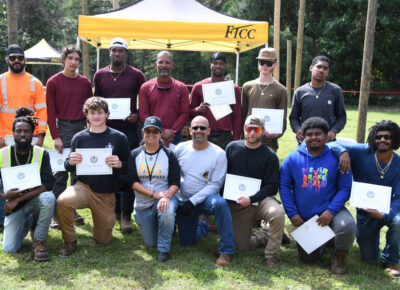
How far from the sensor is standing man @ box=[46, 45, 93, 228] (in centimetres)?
534

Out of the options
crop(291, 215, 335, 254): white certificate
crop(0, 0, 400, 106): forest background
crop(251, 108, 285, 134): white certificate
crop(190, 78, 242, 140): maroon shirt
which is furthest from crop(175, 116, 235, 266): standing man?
crop(0, 0, 400, 106): forest background

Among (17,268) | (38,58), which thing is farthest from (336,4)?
(17,268)

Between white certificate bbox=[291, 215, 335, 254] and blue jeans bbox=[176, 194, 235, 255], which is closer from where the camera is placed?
white certificate bbox=[291, 215, 335, 254]

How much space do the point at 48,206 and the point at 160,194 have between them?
1.28 m

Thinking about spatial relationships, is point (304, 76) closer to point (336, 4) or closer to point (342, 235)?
point (336, 4)

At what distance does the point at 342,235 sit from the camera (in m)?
4.21

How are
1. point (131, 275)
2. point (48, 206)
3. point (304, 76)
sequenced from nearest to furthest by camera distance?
point (131, 275) < point (48, 206) < point (304, 76)

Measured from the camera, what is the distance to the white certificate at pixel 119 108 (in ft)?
18.0

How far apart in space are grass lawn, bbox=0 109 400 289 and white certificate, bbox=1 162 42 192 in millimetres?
826

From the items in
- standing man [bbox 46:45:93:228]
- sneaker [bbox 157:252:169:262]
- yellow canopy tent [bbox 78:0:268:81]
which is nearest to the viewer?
sneaker [bbox 157:252:169:262]

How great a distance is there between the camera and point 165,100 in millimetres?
5434

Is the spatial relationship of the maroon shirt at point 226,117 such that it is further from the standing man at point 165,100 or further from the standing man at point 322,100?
the standing man at point 322,100

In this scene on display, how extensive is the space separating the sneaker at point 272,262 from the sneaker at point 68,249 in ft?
7.42

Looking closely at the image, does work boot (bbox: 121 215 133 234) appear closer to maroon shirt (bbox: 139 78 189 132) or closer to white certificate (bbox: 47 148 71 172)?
white certificate (bbox: 47 148 71 172)
